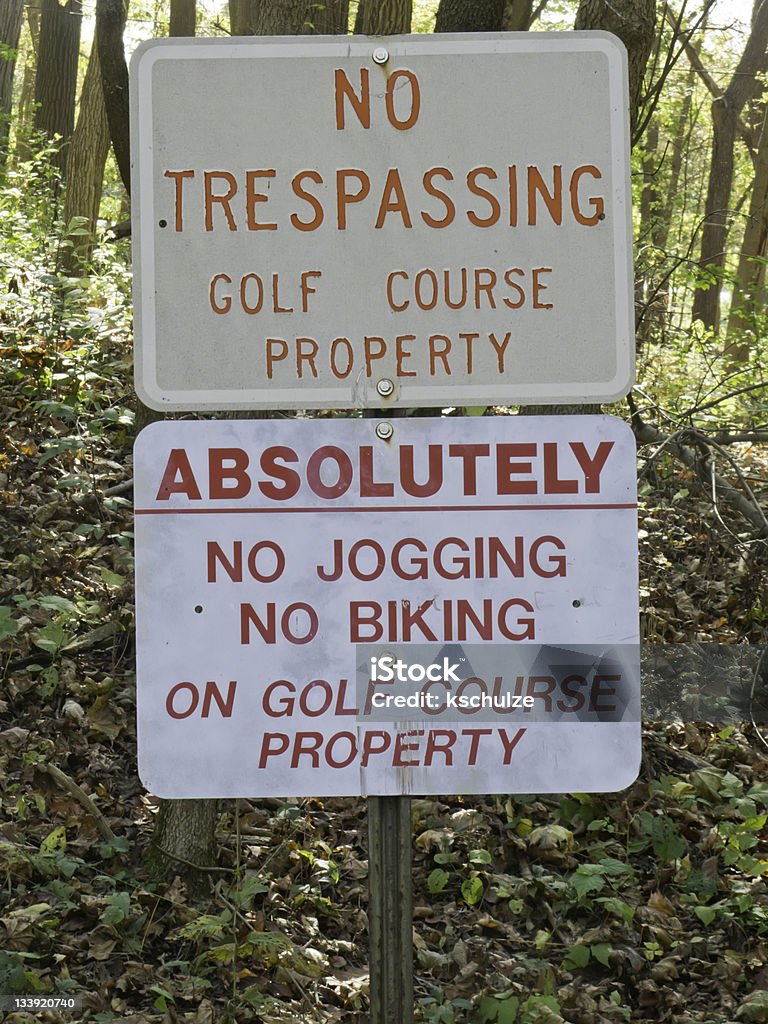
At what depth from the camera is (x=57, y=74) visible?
11062 millimetres

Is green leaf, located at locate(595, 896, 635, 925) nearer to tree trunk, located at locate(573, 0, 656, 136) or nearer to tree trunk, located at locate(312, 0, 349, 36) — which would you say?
tree trunk, located at locate(573, 0, 656, 136)

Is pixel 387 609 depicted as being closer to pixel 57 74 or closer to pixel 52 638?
pixel 52 638

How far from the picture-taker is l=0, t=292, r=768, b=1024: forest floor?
126 inches

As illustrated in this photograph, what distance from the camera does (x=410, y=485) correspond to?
71.1 inches

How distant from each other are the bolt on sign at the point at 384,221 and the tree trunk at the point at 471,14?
2666 mm

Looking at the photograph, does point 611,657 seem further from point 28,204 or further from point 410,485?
point 28,204

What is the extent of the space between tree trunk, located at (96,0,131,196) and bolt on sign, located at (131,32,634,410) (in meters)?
2.96

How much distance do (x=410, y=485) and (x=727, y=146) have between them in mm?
15967

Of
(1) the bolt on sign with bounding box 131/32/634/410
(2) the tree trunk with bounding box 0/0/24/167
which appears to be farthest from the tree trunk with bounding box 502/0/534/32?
(2) the tree trunk with bounding box 0/0/24/167

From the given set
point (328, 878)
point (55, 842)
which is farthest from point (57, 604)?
point (328, 878)

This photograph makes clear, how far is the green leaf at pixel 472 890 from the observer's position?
3641mm

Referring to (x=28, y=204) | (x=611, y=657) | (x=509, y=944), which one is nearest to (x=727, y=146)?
(x=28, y=204)

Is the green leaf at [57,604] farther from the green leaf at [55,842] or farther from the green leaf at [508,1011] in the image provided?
the green leaf at [508,1011]

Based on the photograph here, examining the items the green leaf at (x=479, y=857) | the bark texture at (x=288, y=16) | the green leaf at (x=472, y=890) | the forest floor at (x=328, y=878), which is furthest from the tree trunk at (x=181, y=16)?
the green leaf at (x=472, y=890)
